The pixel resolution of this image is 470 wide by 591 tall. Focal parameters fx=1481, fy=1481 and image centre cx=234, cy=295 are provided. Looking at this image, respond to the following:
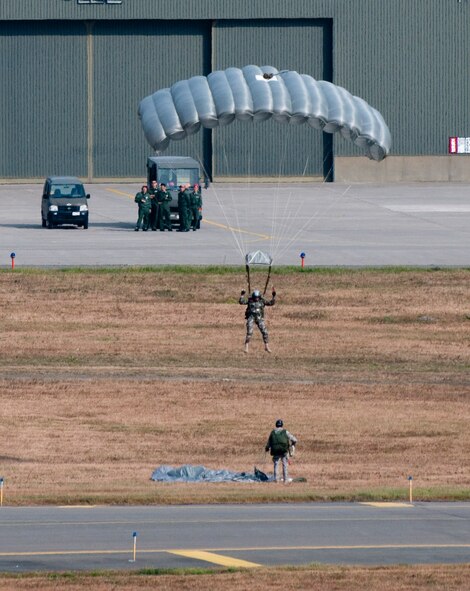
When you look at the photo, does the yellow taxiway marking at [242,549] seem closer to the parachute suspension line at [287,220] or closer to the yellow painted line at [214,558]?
the yellow painted line at [214,558]

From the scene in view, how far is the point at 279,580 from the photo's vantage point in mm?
20156

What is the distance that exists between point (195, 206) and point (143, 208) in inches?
90.1

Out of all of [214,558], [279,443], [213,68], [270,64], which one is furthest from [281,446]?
[270,64]

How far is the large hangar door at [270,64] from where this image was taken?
282 feet

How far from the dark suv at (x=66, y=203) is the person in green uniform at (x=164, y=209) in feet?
10.7

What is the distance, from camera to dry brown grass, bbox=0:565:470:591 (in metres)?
19.7

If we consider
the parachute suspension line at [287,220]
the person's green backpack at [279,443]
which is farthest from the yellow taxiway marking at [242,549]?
the parachute suspension line at [287,220]

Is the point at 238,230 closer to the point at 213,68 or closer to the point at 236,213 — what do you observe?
the point at 236,213

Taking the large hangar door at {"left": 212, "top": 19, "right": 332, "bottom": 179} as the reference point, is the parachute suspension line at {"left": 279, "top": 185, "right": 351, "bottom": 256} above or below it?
below

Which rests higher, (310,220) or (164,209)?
(164,209)

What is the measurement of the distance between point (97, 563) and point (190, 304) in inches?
1116

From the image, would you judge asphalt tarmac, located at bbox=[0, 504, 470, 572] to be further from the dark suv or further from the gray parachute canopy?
the dark suv

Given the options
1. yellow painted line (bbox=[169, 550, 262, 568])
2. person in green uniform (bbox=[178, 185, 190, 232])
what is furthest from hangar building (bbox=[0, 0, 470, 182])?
yellow painted line (bbox=[169, 550, 262, 568])

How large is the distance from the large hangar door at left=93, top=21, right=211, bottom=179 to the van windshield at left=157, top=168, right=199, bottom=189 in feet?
65.2
